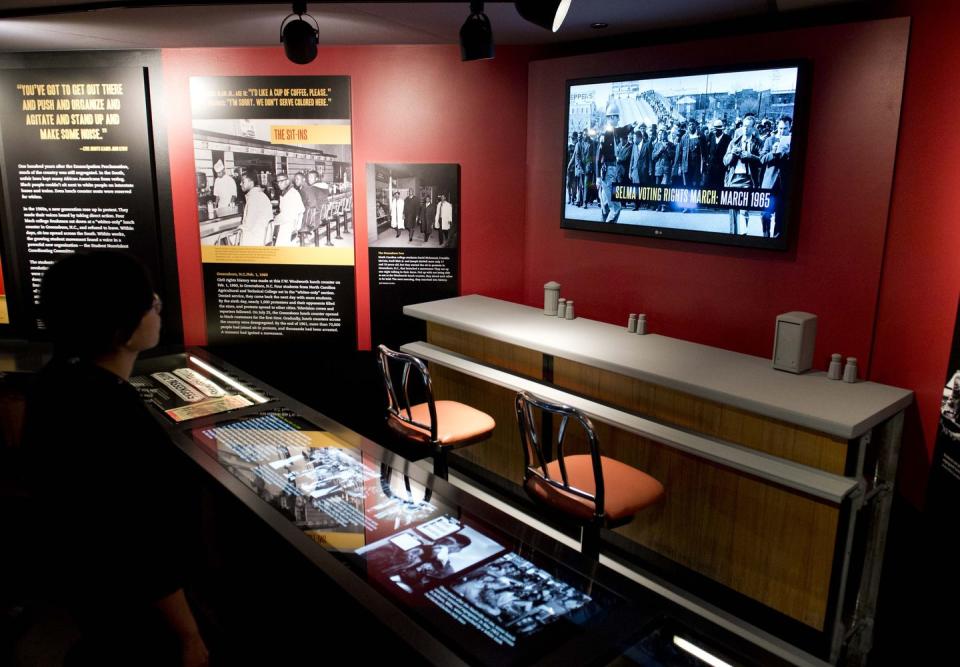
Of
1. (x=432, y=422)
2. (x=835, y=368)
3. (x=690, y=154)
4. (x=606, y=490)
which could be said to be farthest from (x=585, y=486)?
(x=690, y=154)

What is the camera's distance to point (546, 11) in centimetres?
255

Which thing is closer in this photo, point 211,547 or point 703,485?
point 211,547

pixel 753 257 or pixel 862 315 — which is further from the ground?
pixel 753 257

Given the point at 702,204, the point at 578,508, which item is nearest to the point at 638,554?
the point at 578,508

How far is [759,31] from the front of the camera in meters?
3.40

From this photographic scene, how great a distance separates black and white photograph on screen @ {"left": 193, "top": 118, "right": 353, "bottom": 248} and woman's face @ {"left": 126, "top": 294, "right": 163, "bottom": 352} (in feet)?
10.2

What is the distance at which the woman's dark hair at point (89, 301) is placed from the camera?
136 cm

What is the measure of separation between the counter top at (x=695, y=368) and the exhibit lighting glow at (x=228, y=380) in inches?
50.6

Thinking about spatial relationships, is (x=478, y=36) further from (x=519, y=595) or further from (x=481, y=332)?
(x=519, y=595)

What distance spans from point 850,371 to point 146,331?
2605mm

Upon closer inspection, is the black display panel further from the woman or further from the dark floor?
the woman

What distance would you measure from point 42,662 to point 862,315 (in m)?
→ 3.42

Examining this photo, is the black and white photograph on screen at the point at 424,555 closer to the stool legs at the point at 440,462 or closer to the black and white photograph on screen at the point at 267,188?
the stool legs at the point at 440,462

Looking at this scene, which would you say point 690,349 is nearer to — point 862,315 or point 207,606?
point 862,315
